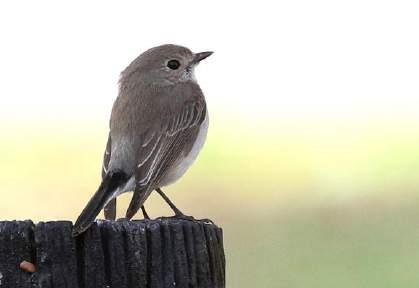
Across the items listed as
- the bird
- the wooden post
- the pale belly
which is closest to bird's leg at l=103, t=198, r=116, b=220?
the bird

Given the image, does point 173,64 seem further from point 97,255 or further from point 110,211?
point 97,255

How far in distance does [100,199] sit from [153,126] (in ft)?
5.11

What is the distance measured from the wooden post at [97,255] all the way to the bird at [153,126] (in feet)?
4.50

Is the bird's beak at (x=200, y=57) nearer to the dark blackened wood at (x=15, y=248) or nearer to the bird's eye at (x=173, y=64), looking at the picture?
the bird's eye at (x=173, y=64)

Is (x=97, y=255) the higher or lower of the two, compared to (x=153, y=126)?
lower

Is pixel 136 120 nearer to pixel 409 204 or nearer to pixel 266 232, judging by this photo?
pixel 266 232

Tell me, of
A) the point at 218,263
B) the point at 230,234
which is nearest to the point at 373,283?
the point at 230,234

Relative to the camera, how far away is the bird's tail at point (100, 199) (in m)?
4.77

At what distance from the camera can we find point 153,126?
24.9 feet

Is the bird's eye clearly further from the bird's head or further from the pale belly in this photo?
the pale belly

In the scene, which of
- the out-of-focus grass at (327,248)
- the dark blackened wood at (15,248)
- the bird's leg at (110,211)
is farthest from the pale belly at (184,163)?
the dark blackened wood at (15,248)

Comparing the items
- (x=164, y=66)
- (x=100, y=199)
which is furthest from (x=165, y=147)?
(x=100, y=199)

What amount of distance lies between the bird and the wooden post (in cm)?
137

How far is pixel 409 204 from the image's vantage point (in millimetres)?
12023
